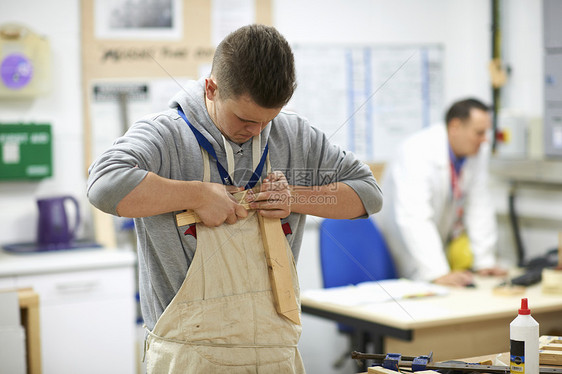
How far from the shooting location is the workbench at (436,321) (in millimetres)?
2377

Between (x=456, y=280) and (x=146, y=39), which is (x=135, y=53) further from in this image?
(x=456, y=280)

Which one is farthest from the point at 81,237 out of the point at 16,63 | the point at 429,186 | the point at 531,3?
the point at 531,3

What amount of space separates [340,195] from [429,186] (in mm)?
1776

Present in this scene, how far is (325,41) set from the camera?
384 centimetres

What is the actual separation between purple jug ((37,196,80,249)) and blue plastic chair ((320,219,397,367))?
1186 mm

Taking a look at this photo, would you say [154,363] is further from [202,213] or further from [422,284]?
[422,284]

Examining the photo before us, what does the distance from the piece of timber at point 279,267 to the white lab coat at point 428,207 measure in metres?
1.67

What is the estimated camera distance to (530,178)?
3.59 metres

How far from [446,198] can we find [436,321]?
3.55 feet

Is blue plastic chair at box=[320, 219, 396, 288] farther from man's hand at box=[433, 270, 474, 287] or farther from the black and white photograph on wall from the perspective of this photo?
the black and white photograph on wall

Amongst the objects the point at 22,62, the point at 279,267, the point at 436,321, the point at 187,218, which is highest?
the point at 22,62

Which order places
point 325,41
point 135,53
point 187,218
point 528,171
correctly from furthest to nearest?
point 325,41
point 528,171
point 135,53
point 187,218

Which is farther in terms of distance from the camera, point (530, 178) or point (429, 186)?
point (530, 178)

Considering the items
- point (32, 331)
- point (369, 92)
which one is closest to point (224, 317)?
point (32, 331)
